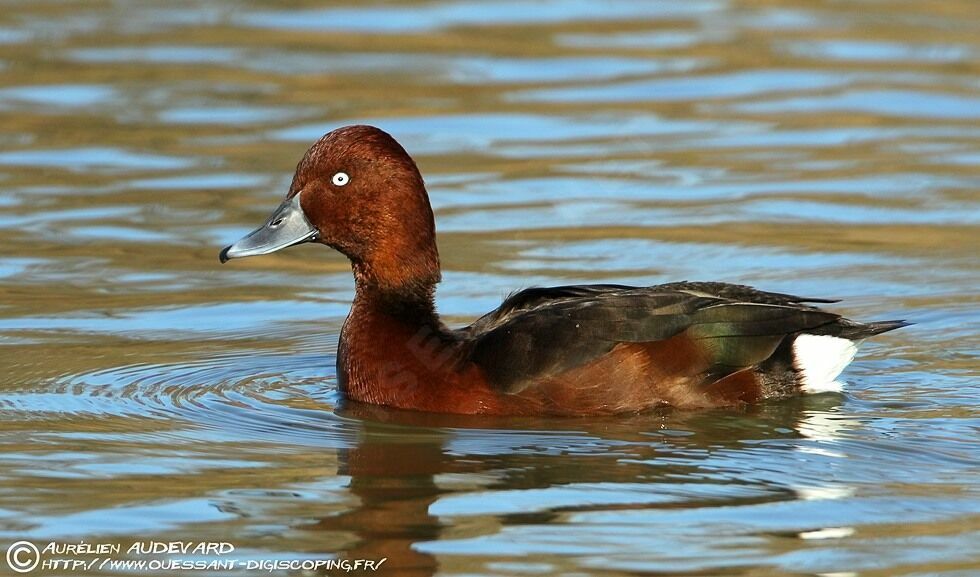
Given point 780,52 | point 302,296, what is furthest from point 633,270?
point 780,52

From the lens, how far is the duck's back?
7656 mm

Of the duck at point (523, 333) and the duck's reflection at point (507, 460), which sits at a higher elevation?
the duck at point (523, 333)

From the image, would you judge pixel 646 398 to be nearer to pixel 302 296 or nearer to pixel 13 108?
pixel 302 296

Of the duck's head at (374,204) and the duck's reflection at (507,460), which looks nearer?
the duck's reflection at (507,460)

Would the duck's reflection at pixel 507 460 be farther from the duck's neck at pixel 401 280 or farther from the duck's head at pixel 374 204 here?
the duck's head at pixel 374 204

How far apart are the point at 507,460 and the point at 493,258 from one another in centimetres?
397

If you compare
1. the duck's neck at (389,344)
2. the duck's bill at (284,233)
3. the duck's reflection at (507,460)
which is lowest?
the duck's reflection at (507,460)

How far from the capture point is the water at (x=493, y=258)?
6355mm

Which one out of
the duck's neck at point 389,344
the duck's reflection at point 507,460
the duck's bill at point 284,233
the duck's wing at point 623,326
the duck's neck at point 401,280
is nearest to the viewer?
the duck's reflection at point 507,460

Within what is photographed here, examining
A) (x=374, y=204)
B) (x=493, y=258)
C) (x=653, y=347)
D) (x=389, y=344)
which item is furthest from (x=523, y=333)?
(x=493, y=258)

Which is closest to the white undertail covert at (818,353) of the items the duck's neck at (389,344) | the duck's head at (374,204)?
the duck's neck at (389,344)

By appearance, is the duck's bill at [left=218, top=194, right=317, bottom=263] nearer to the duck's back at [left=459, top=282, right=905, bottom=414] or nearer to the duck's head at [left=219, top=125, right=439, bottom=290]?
the duck's head at [left=219, top=125, right=439, bottom=290]

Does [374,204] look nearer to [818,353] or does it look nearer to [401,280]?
[401,280]

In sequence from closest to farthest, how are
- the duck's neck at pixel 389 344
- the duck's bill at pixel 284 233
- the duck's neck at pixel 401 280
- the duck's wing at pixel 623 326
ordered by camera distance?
the duck's wing at pixel 623 326 → the duck's neck at pixel 389 344 → the duck's neck at pixel 401 280 → the duck's bill at pixel 284 233
